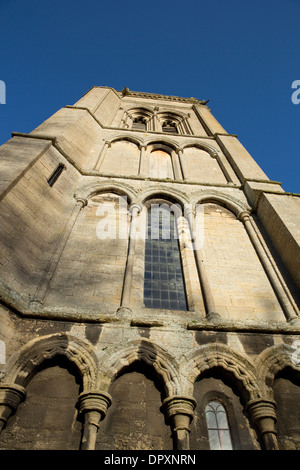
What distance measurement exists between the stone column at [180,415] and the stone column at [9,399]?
1.95m

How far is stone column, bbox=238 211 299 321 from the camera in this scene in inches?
229

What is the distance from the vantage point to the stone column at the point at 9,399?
3.78 metres

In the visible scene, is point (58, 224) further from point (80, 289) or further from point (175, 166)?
point (175, 166)

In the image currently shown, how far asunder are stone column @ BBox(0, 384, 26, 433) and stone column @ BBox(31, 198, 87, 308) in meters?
1.42

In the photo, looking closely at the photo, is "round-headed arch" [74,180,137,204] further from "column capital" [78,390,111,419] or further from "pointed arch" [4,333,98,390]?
"column capital" [78,390,111,419]

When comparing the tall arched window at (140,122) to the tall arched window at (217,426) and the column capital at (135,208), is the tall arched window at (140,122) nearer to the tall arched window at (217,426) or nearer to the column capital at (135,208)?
the column capital at (135,208)

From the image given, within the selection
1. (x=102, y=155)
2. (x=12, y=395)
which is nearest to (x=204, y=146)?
(x=102, y=155)

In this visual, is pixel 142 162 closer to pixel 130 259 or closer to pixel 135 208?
pixel 135 208

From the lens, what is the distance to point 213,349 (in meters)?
4.79

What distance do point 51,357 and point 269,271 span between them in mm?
4812

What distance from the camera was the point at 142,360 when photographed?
4.58 meters

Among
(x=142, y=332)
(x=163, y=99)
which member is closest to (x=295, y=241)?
(x=142, y=332)

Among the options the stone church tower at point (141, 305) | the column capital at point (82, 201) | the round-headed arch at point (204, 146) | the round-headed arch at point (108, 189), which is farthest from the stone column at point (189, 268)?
the round-headed arch at point (204, 146)

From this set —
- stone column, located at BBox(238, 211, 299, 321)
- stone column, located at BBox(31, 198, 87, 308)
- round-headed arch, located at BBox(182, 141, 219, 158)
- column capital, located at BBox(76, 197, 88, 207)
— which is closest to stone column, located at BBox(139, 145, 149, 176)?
round-headed arch, located at BBox(182, 141, 219, 158)
